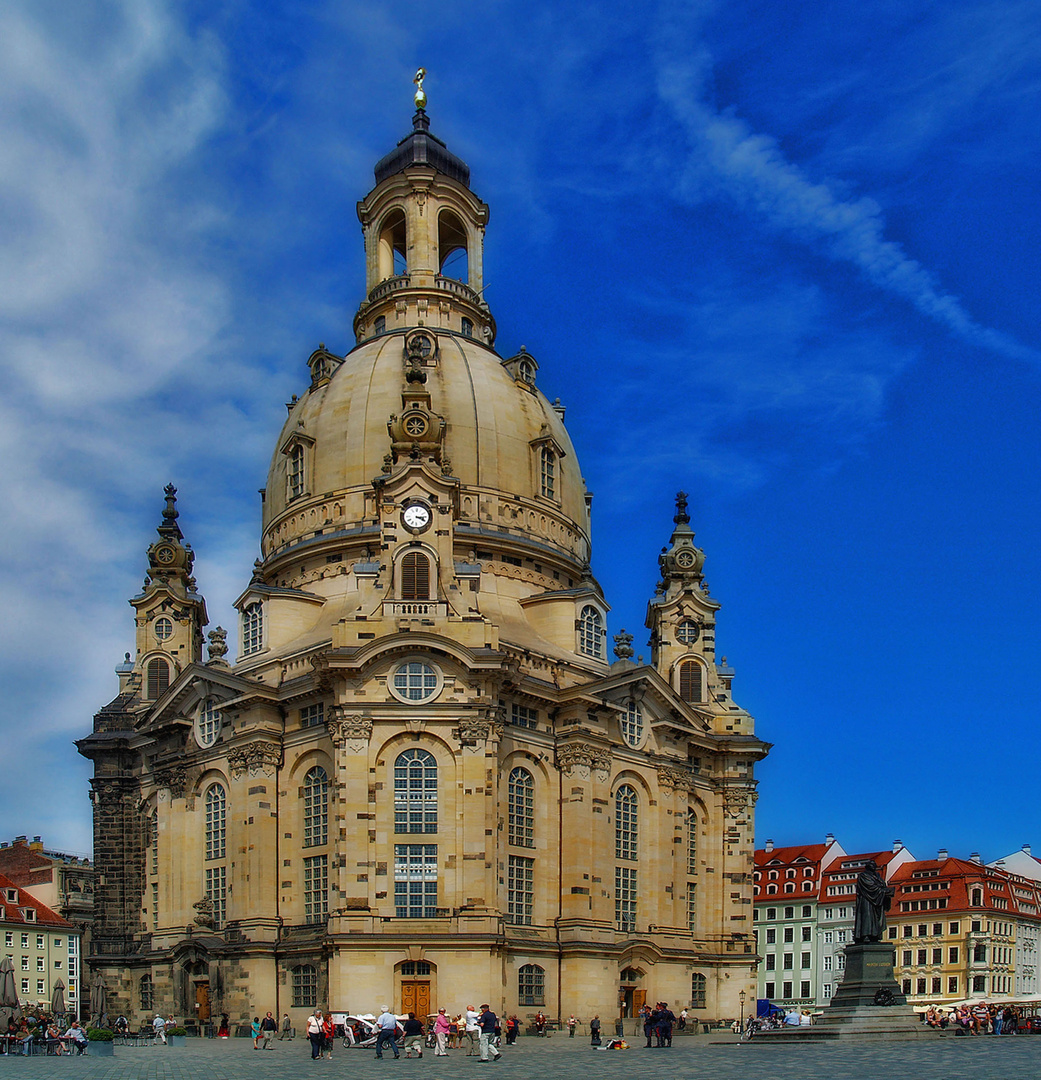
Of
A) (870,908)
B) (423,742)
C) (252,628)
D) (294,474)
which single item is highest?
(294,474)

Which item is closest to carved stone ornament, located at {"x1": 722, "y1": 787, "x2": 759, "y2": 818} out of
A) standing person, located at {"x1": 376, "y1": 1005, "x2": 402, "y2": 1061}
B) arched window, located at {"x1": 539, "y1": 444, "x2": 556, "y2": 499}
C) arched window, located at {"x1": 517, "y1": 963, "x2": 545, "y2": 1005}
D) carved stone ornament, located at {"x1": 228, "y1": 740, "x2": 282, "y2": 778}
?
arched window, located at {"x1": 517, "y1": 963, "x2": 545, "y2": 1005}

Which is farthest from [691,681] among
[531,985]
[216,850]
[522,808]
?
[216,850]

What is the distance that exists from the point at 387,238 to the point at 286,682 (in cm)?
3762

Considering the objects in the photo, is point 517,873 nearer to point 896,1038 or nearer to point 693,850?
point 693,850

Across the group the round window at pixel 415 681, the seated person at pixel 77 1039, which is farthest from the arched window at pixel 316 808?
the seated person at pixel 77 1039

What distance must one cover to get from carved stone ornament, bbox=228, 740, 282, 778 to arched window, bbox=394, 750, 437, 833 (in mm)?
7763

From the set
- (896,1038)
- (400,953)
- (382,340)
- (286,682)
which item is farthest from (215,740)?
(896,1038)

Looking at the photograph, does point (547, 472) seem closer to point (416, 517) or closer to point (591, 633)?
point (591, 633)

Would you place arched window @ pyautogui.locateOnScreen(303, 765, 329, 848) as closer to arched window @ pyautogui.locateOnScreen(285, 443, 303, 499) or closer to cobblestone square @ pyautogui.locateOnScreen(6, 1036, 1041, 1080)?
cobblestone square @ pyautogui.locateOnScreen(6, 1036, 1041, 1080)

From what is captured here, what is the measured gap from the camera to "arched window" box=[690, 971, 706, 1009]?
72.7m

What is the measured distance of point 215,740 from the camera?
68.9 meters

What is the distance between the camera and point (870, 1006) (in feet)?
151

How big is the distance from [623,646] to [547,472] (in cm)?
1313

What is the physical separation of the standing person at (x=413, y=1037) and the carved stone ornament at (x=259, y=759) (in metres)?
19.0
